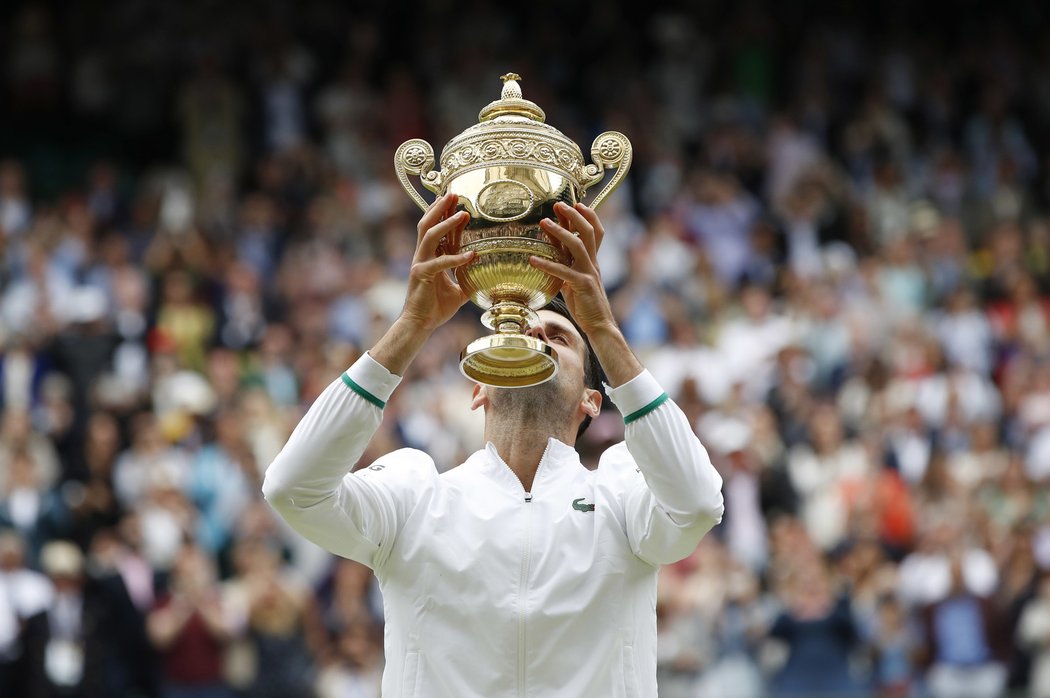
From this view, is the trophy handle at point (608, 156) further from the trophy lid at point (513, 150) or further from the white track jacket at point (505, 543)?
the white track jacket at point (505, 543)

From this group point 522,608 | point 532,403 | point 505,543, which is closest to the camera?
point 522,608

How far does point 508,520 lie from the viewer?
4.84 metres

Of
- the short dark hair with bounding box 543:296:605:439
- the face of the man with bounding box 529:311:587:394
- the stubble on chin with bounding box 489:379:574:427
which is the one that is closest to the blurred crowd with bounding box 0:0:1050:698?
the short dark hair with bounding box 543:296:605:439

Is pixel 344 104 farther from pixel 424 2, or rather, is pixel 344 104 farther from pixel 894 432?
pixel 894 432

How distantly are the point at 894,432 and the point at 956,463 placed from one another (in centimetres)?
53

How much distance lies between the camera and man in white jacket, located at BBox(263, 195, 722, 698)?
449 centimetres

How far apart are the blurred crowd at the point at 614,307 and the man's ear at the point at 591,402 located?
15.7 feet

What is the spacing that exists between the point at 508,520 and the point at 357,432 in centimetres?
59

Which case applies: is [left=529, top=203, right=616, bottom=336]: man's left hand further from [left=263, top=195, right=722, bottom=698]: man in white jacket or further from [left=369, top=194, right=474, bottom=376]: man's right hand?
[left=369, top=194, right=474, bottom=376]: man's right hand

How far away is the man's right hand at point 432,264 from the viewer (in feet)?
14.9

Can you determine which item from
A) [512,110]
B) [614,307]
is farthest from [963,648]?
[512,110]

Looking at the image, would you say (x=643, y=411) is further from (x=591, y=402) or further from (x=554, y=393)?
(x=591, y=402)

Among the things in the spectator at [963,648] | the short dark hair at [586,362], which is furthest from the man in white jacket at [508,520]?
the spectator at [963,648]

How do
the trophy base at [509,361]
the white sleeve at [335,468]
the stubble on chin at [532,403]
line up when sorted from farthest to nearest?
the stubble on chin at [532,403] < the trophy base at [509,361] < the white sleeve at [335,468]
